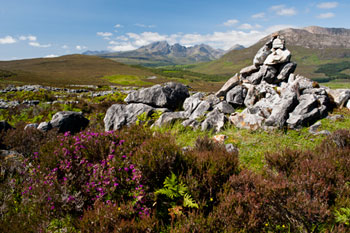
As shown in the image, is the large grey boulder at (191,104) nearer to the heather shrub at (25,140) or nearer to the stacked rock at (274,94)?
the stacked rock at (274,94)

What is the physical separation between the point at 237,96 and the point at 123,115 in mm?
7196

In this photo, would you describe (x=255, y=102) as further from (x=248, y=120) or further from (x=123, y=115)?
(x=123, y=115)

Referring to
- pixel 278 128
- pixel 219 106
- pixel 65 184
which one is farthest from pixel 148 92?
pixel 65 184

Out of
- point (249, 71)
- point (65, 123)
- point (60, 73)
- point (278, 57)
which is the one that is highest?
point (60, 73)

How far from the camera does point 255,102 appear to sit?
38.8 feet

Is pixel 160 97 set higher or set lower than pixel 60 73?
lower

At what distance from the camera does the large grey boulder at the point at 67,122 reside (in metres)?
10.4

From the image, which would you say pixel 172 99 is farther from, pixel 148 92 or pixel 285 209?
pixel 285 209

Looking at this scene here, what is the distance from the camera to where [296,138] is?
769 centimetres

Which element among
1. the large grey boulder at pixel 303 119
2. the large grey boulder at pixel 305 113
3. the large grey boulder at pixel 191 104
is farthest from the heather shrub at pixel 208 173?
the large grey boulder at pixel 191 104

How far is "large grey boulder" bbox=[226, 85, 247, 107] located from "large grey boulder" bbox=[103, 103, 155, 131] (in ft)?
17.0

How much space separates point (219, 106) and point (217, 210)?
8669 millimetres

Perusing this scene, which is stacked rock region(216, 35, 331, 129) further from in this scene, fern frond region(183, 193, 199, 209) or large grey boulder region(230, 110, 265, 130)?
fern frond region(183, 193, 199, 209)

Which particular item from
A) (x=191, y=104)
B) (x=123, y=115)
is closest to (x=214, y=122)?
(x=191, y=104)
